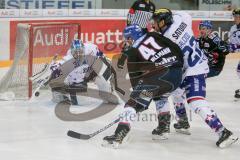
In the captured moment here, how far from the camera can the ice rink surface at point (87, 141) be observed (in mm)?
3916

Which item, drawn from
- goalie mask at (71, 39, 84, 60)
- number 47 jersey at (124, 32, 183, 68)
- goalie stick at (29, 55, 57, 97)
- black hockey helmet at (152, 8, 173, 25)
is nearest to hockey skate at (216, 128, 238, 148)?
number 47 jersey at (124, 32, 183, 68)

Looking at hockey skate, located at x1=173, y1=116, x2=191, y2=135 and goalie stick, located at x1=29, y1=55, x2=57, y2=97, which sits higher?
goalie stick, located at x1=29, y1=55, x2=57, y2=97

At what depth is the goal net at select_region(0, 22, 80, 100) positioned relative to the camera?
230 inches

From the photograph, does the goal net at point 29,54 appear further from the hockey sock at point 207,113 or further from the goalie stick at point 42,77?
the hockey sock at point 207,113

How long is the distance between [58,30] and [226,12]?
3689 millimetres

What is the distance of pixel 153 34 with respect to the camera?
401 cm

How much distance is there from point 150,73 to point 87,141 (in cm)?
68

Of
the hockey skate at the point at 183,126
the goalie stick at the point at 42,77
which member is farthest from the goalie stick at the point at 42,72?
the hockey skate at the point at 183,126

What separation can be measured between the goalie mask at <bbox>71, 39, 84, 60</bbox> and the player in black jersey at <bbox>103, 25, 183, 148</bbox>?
1.30m

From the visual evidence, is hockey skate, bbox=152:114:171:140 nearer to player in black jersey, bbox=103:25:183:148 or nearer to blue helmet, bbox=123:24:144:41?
player in black jersey, bbox=103:25:183:148

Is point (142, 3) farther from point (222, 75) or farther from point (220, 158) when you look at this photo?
point (220, 158)

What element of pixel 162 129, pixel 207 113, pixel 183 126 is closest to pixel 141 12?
pixel 183 126

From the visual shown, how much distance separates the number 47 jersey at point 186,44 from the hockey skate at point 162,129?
47cm

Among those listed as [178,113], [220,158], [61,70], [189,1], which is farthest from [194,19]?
[220,158]
